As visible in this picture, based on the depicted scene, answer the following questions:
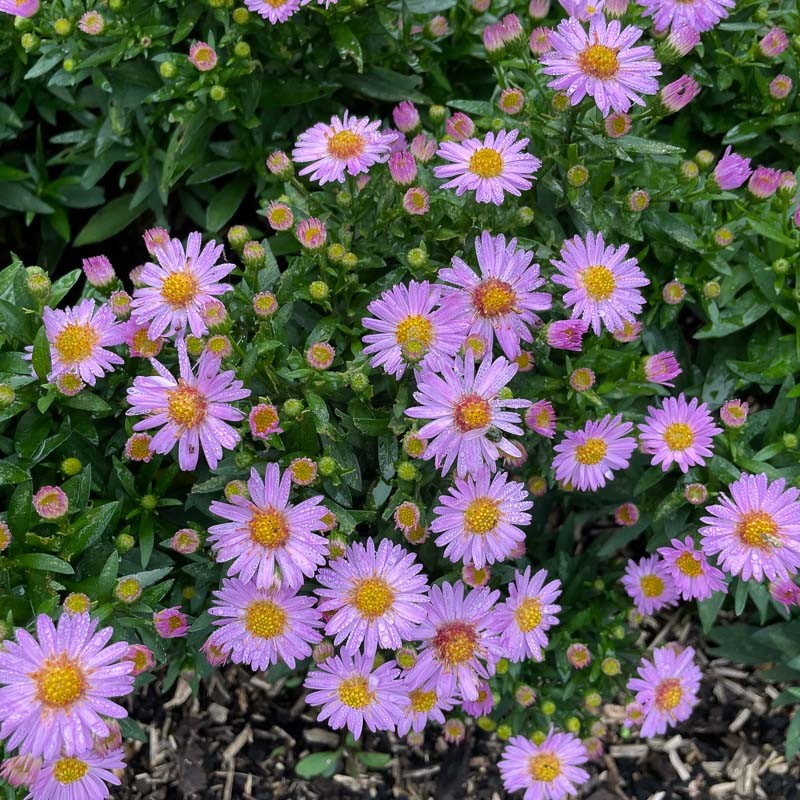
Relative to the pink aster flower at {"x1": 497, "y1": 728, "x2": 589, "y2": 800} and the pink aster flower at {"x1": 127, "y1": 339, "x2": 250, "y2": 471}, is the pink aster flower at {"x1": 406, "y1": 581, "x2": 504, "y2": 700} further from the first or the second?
the pink aster flower at {"x1": 127, "y1": 339, "x2": 250, "y2": 471}

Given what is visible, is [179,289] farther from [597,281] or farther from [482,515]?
[597,281]

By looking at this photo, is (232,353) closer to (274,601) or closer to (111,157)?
(274,601)

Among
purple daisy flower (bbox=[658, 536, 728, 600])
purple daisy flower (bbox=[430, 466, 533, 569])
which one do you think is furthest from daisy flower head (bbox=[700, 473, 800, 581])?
purple daisy flower (bbox=[430, 466, 533, 569])

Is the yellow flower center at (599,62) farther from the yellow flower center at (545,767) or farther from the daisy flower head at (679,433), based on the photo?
the yellow flower center at (545,767)

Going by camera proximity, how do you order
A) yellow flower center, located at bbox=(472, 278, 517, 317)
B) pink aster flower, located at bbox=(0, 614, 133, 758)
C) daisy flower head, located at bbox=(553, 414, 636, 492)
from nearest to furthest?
pink aster flower, located at bbox=(0, 614, 133, 758) < yellow flower center, located at bbox=(472, 278, 517, 317) < daisy flower head, located at bbox=(553, 414, 636, 492)

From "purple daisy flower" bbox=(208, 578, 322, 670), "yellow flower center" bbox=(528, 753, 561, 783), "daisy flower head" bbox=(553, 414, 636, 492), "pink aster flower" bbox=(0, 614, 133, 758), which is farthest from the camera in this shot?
"yellow flower center" bbox=(528, 753, 561, 783)

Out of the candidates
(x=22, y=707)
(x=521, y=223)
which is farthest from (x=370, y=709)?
(x=521, y=223)
